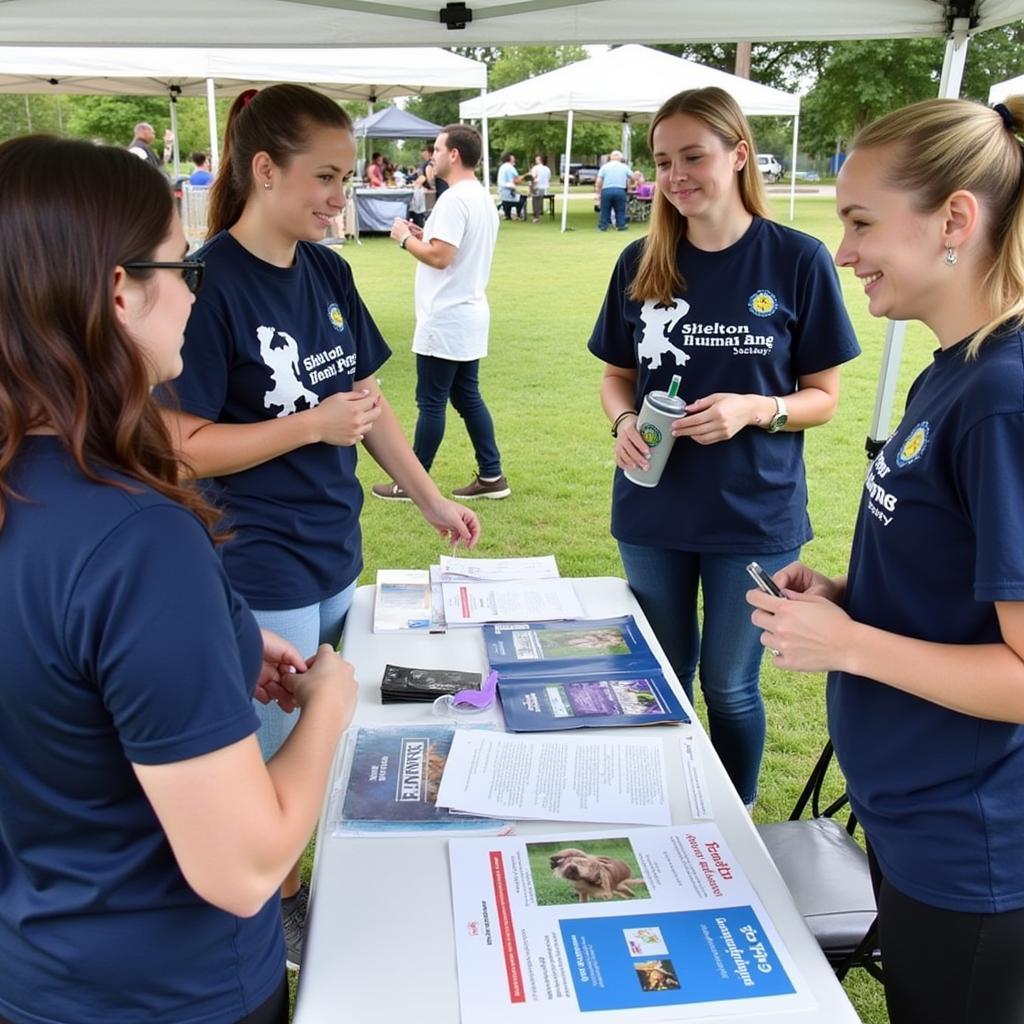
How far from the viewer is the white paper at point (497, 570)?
2105 millimetres

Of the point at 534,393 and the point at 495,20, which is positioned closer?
the point at 495,20

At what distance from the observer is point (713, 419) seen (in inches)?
71.2

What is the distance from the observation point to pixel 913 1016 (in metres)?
1.14

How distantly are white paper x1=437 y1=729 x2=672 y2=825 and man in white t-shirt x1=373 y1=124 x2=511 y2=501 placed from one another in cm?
315

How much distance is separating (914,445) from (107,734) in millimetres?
912

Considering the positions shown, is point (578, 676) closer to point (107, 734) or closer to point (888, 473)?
point (888, 473)

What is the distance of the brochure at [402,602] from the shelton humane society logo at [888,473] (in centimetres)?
91

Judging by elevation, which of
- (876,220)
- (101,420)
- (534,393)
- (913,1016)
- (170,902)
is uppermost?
(876,220)

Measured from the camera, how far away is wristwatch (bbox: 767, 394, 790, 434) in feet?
6.30

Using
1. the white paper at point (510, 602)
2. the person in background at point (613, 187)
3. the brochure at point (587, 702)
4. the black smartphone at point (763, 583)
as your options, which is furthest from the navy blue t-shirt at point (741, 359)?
the person in background at point (613, 187)

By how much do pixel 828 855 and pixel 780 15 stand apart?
1.98 m

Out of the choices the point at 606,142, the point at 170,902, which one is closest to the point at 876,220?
the point at 170,902

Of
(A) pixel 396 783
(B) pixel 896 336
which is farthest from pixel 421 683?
(B) pixel 896 336

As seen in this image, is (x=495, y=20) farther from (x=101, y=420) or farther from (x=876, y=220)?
(x=101, y=420)
